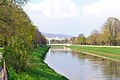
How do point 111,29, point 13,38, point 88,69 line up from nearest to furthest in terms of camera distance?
point 13,38 < point 88,69 < point 111,29

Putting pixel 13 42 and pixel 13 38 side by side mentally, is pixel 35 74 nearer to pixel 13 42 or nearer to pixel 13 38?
pixel 13 38

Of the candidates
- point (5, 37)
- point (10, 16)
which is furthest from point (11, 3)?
point (5, 37)

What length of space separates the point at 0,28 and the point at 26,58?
3225mm

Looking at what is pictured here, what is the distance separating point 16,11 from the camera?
2559 centimetres

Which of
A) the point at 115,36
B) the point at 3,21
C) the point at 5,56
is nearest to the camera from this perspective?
the point at 5,56

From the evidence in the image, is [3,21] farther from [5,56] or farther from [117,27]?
[117,27]

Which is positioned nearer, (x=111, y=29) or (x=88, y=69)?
(x=88, y=69)

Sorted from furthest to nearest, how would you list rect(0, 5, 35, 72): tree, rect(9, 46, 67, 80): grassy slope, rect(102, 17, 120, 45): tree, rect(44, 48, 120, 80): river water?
rect(102, 17, 120, 45): tree
rect(44, 48, 120, 80): river water
rect(0, 5, 35, 72): tree
rect(9, 46, 67, 80): grassy slope

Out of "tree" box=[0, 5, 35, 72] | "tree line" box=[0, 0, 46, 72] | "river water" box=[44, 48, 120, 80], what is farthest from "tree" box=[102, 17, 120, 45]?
"tree" box=[0, 5, 35, 72]

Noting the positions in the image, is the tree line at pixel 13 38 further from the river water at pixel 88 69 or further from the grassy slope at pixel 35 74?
the river water at pixel 88 69

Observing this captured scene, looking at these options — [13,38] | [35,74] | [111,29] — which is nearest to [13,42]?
[13,38]

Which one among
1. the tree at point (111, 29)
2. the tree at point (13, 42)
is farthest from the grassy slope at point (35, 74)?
the tree at point (111, 29)

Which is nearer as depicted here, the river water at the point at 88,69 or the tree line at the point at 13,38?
the tree line at the point at 13,38

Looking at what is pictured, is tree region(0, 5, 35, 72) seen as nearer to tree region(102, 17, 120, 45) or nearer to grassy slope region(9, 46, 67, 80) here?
grassy slope region(9, 46, 67, 80)
